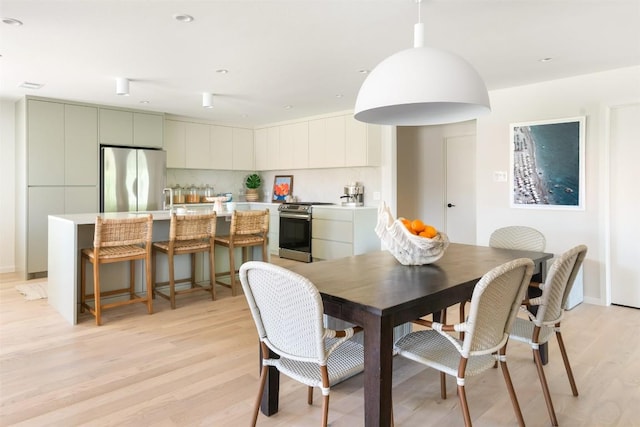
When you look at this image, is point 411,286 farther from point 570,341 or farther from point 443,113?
point 570,341

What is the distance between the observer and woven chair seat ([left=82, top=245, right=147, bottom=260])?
3.56 meters

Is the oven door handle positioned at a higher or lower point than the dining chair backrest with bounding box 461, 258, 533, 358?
higher

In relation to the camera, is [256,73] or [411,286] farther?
[256,73]

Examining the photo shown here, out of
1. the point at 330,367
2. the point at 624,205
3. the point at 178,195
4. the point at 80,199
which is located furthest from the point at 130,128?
the point at 624,205

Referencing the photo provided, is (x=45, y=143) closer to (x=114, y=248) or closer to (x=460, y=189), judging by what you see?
(x=114, y=248)

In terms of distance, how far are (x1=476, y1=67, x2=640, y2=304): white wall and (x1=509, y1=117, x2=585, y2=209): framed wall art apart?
0.23 feet

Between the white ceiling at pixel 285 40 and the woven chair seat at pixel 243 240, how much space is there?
1.65 meters

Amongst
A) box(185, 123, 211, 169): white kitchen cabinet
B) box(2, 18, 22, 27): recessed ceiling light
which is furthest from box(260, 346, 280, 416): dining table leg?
box(185, 123, 211, 169): white kitchen cabinet

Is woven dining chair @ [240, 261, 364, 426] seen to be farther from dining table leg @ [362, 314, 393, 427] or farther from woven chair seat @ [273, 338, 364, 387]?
dining table leg @ [362, 314, 393, 427]

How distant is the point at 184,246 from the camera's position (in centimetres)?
411

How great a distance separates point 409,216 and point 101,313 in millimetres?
4811

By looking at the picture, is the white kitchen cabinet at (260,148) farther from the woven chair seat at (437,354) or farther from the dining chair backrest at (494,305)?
the dining chair backrest at (494,305)

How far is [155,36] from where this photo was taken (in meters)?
3.10

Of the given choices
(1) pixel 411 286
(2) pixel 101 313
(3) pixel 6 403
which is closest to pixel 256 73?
(2) pixel 101 313
